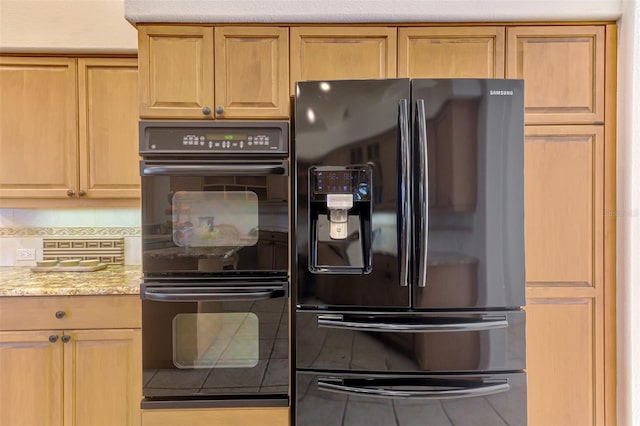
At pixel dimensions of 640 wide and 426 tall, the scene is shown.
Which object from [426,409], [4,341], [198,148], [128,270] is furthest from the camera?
[128,270]

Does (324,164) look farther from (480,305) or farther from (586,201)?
(586,201)

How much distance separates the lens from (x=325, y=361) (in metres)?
1.48

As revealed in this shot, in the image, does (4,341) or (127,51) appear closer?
(4,341)

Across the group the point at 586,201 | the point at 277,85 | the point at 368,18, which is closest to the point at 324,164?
the point at 277,85

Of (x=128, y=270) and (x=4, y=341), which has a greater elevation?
(x=128, y=270)

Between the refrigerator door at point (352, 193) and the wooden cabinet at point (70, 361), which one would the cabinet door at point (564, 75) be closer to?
the refrigerator door at point (352, 193)

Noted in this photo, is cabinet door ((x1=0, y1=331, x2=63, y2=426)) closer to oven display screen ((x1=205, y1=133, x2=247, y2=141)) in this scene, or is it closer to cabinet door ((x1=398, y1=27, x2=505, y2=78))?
oven display screen ((x1=205, y1=133, x2=247, y2=141))

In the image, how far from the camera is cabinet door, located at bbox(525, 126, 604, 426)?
5.21 ft

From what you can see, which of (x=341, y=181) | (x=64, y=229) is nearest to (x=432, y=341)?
(x=341, y=181)

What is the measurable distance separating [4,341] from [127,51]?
151 centimetres

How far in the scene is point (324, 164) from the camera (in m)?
1.46

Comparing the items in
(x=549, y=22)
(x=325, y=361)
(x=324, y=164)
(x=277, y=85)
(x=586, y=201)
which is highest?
(x=549, y=22)

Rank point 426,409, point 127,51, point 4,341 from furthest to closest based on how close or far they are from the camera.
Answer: point 127,51
point 4,341
point 426,409

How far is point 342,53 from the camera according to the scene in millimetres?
1613
